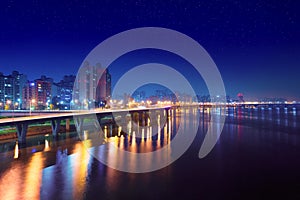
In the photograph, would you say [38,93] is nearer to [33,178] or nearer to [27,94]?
[27,94]

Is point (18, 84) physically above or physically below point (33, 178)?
above

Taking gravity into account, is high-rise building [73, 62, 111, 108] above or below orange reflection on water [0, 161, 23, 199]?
above

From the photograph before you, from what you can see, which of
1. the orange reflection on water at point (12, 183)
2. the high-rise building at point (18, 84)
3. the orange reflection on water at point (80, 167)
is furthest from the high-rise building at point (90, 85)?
the orange reflection on water at point (12, 183)

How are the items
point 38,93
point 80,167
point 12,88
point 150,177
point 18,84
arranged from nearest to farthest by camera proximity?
point 150,177 < point 80,167 < point 12,88 < point 18,84 < point 38,93

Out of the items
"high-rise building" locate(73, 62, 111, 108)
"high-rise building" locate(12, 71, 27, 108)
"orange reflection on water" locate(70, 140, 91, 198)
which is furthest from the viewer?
"high-rise building" locate(73, 62, 111, 108)

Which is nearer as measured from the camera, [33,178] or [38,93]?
[33,178]

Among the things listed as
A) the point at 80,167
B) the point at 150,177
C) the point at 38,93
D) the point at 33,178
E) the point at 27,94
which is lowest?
the point at 150,177

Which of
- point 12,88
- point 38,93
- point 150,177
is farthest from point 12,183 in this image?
point 38,93

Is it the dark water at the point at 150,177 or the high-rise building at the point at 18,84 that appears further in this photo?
the high-rise building at the point at 18,84

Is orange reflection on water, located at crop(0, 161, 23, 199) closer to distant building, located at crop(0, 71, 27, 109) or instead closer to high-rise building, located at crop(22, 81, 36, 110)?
distant building, located at crop(0, 71, 27, 109)

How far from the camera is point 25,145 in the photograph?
20.2m

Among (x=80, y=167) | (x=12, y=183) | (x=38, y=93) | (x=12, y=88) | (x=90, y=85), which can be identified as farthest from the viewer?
(x=90, y=85)

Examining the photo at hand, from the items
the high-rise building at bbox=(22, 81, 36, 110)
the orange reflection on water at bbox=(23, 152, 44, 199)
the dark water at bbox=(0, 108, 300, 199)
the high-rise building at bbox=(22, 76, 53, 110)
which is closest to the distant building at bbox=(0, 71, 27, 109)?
the high-rise building at bbox=(22, 81, 36, 110)

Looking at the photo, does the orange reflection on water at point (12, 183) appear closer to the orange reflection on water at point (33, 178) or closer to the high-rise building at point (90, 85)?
the orange reflection on water at point (33, 178)
